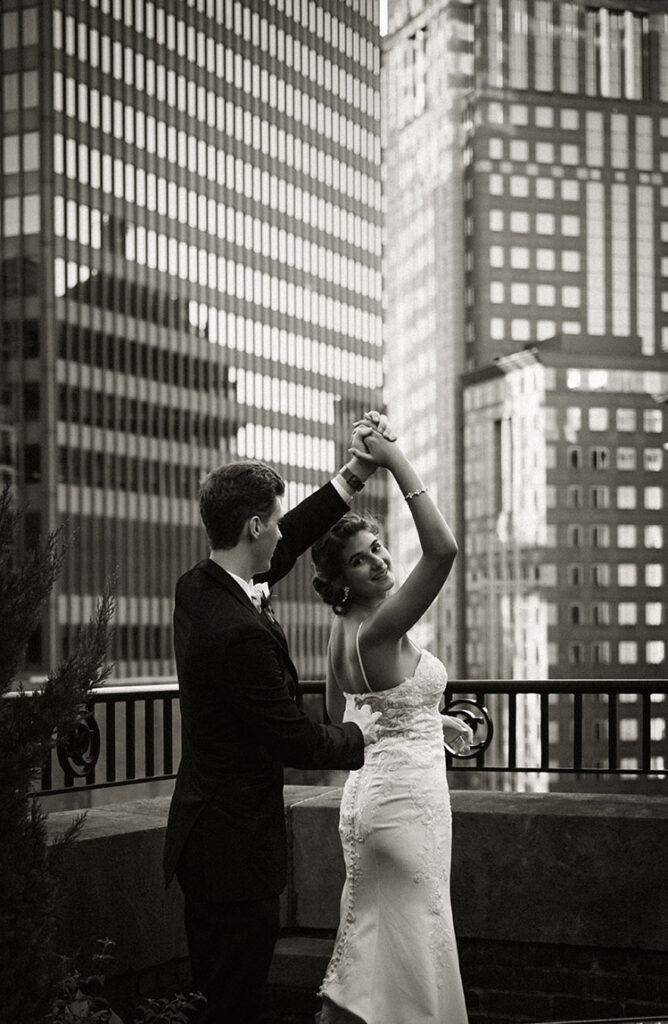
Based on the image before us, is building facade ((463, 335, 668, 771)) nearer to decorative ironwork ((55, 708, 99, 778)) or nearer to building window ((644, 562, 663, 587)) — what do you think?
building window ((644, 562, 663, 587))

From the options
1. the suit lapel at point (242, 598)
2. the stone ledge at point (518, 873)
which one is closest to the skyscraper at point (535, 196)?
the stone ledge at point (518, 873)

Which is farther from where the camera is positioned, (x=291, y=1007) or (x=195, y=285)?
(x=195, y=285)

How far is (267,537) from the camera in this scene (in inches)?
137

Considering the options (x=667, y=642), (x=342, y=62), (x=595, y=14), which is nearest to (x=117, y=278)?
(x=342, y=62)

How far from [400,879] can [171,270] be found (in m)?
72.5

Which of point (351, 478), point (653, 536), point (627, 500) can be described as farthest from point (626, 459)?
point (351, 478)

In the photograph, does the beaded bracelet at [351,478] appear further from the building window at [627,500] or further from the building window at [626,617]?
the building window at [626,617]

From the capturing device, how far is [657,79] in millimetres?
145125

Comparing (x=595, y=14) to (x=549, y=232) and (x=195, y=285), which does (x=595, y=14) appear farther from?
(x=195, y=285)

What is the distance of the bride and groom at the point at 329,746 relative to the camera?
3.35 metres

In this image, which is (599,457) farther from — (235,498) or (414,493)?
(235,498)

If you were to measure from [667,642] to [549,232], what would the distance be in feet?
146

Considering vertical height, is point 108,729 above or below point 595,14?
below

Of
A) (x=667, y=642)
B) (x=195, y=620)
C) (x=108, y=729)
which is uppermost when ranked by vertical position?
(x=195, y=620)
